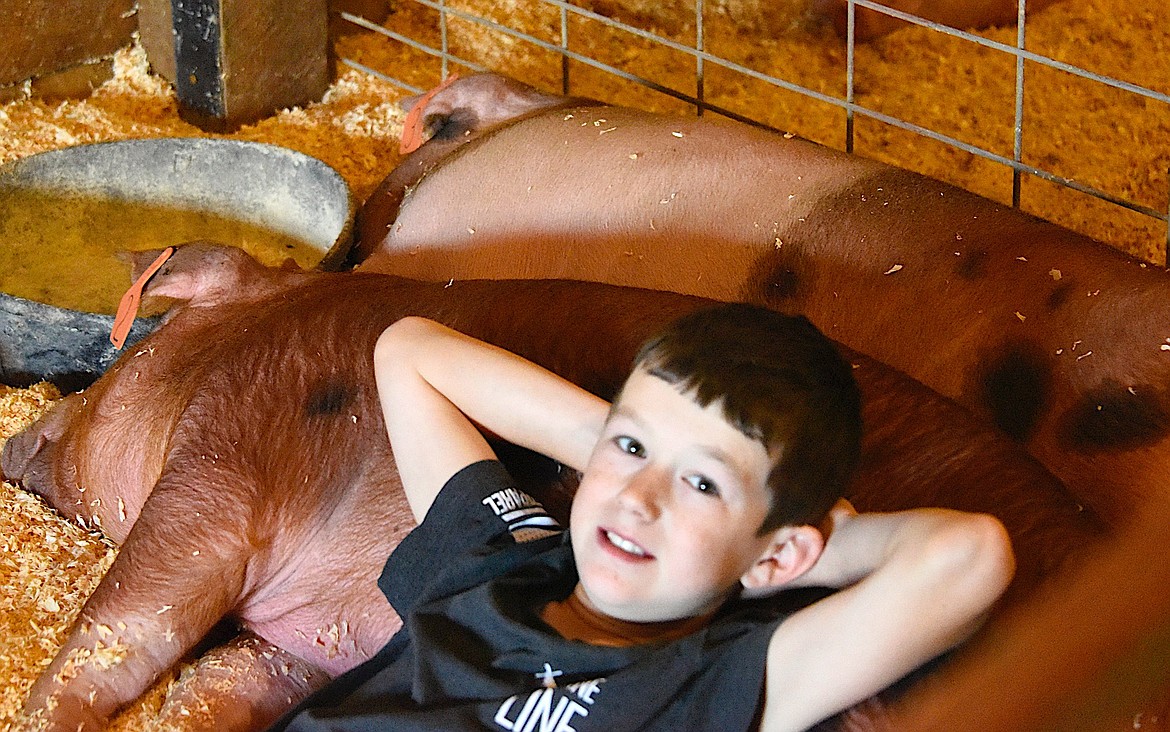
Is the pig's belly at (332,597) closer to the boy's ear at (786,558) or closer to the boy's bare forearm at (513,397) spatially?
the boy's bare forearm at (513,397)

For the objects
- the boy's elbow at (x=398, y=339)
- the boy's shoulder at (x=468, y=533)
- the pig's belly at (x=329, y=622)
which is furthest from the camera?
the pig's belly at (x=329, y=622)

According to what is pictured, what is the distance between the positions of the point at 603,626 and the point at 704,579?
5.5 inches

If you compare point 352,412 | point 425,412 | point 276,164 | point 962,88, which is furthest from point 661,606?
point 962,88

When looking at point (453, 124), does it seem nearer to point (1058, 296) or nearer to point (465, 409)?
point (1058, 296)

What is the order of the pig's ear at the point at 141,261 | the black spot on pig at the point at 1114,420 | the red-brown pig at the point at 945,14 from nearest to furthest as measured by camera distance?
the black spot on pig at the point at 1114,420
the pig's ear at the point at 141,261
the red-brown pig at the point at 945,14

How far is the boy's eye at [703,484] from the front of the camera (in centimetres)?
123

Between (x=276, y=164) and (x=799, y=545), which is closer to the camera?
(x=799, y=545)

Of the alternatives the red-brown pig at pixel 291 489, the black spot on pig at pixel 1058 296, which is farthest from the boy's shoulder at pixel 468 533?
the black spot on pig at pixel 1058 296

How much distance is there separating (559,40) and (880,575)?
9.27 ft

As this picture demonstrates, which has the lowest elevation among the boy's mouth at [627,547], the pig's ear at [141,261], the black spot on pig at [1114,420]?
the pig's ear at [141,261]

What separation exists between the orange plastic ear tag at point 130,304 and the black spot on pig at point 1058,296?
126cm

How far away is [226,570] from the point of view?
5.77 ft

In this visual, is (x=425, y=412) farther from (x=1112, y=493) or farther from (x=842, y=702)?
(x=1112, y=493)

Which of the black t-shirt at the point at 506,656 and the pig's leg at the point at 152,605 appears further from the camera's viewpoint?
the pig's leg at the point at 152,605
